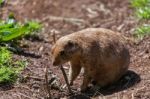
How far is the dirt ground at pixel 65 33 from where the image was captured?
7.06 metres

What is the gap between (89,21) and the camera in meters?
11.1

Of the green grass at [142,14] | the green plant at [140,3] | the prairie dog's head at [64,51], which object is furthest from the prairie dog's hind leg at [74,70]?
the green plant at [140,3]

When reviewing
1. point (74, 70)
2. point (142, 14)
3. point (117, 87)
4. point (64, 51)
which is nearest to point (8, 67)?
point (74, 70)

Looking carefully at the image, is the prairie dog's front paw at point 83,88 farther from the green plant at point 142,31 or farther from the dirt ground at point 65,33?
the green plant at point 142,31

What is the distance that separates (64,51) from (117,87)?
103cm

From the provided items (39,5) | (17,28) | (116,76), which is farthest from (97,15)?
(116,76)

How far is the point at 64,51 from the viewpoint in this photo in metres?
6.83

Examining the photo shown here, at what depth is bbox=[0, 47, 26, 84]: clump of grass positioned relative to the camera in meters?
7.18

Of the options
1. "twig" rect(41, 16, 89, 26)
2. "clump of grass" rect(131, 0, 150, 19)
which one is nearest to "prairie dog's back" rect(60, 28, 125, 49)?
"clump of grass" rect(131, 0, 150, 19)

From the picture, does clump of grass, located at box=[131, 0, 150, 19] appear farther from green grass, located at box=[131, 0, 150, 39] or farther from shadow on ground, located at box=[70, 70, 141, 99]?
shadow on ground, located at box=[70, 70, 141, 99]

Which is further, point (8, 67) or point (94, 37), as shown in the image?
point (8, 67)

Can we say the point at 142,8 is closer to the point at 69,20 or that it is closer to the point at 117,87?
the point at 69,20

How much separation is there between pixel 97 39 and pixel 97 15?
414 centimetres

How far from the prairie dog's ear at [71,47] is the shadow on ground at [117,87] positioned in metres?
0.60
